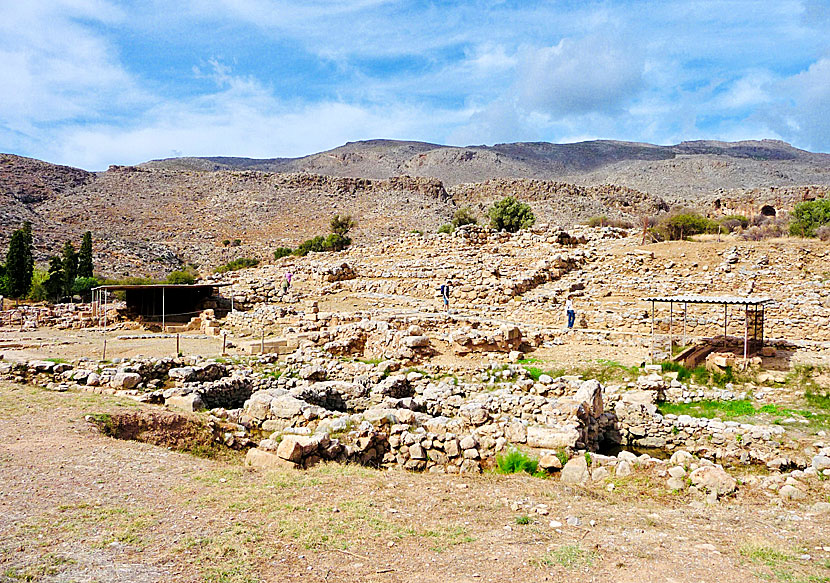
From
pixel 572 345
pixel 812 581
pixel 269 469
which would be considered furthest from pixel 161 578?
pixel 572 345

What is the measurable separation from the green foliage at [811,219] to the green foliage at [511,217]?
16225 mm

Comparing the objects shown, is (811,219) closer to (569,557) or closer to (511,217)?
(511,217)

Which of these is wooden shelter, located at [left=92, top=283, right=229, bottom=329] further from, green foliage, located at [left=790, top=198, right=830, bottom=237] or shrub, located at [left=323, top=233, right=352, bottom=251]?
green foliage, located at [left=790, top=198, right=830, bottom=237]

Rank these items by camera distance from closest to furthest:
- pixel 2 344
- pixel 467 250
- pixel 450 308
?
pixel 2 344, pixel 450 308, pixel 467 250

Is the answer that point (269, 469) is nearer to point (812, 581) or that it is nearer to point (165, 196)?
point (812, 581)

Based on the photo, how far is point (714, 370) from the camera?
1344 centimetres

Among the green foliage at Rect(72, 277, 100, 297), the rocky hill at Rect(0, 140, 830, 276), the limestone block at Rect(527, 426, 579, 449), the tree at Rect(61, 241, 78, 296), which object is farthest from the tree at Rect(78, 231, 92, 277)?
the limestone block at Rect(527, 426, 579, 449)

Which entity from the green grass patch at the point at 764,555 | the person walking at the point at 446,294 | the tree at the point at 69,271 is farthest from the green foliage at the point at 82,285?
the green grass patch at the point at 764,555

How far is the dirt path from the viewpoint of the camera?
15.0 ft

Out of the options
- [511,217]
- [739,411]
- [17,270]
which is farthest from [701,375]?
[17,270]

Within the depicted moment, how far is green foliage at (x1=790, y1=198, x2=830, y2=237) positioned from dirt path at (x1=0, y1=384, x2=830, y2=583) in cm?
2931

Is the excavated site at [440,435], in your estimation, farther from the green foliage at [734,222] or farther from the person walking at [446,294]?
the green foliage at [734,222]

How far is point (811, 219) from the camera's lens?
1244 inches

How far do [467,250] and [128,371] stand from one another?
22296 mm
